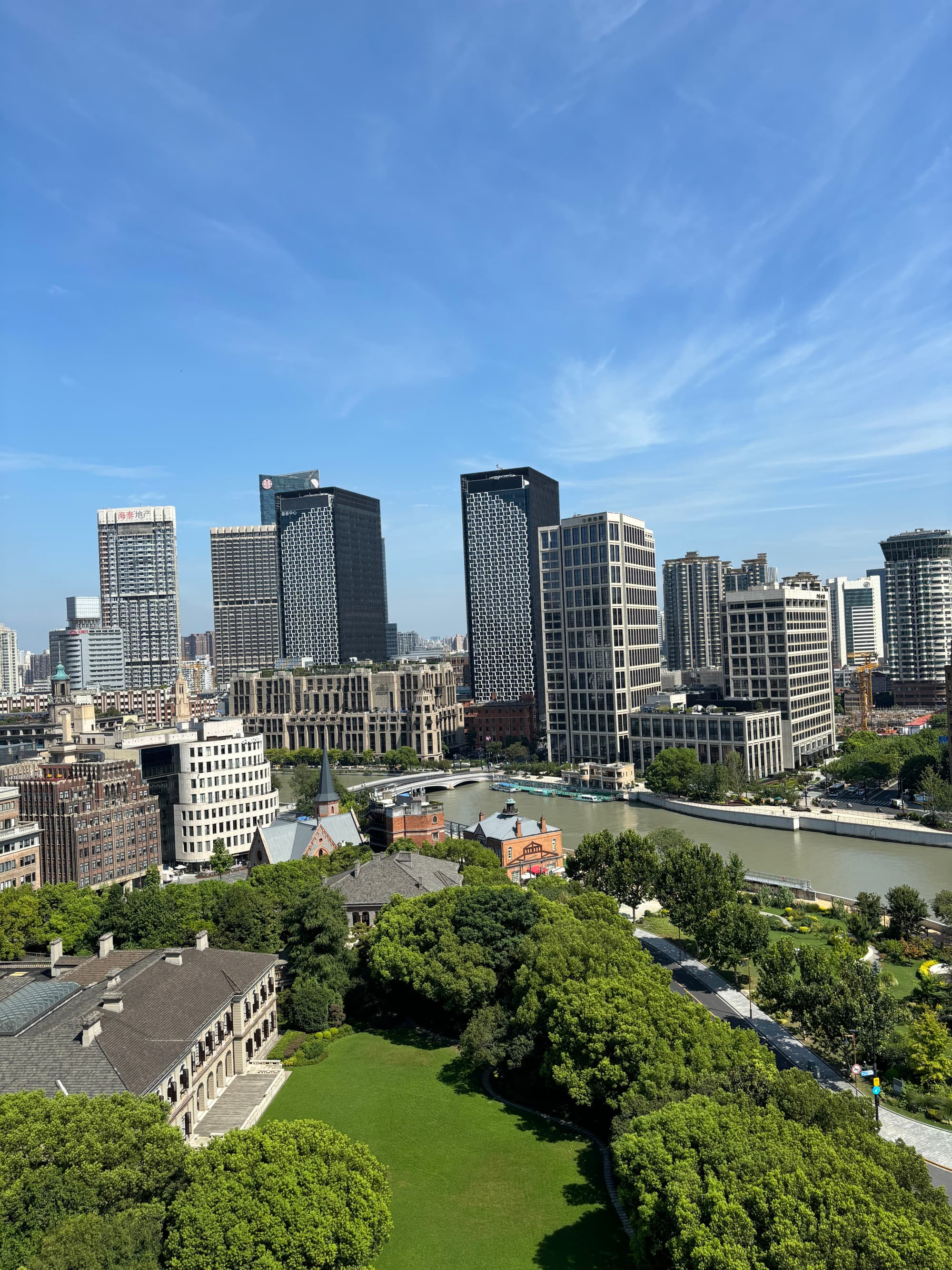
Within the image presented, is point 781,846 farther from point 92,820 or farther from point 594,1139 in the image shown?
point 92,820

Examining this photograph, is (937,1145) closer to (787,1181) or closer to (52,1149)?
(787,1181)

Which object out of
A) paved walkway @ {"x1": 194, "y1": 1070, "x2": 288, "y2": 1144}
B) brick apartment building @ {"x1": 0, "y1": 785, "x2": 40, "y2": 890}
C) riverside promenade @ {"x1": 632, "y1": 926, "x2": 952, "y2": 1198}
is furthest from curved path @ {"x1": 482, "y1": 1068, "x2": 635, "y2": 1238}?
brick apartment building @ {"x1": 0, "y1": 785, "x2": 40, "y2": 890}

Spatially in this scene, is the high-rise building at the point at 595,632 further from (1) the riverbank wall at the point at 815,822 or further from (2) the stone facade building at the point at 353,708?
(2) the stone facade building at the point at 353,708

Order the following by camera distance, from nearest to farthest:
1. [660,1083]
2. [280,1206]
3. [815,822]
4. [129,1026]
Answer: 1. [280,1206]
2. [660,1083]
3. [129,1026]
4. [815,822]

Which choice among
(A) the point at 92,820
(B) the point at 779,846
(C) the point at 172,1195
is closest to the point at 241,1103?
(C) the point at 172,1195

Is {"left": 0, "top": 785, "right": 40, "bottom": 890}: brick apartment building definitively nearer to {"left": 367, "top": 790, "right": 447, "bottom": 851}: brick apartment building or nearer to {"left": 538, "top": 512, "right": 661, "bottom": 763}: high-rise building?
{"left": 367, "top": 790, "right": 447, "bottom": 851}: brick apartment building

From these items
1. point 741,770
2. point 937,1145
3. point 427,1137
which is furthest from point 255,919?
point 741,770
